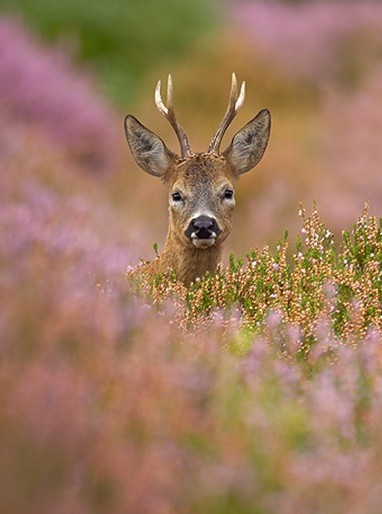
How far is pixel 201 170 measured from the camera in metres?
8.34

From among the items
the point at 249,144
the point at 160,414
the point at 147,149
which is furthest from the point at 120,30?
the point at 160,414

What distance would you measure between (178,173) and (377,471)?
4581 millimetres

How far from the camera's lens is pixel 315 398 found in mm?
4602

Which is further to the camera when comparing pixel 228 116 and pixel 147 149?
pixel 147 149

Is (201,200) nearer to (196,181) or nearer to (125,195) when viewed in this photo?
(196,181)

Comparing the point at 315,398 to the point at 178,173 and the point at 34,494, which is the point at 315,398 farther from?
the point at 178,173

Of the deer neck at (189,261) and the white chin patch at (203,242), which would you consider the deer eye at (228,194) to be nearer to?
the deer neck at (189,261)

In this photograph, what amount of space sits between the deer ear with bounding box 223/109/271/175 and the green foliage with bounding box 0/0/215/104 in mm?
14708

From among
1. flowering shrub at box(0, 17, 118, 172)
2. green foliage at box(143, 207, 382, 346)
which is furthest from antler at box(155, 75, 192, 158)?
flowering shrub at box(0, 17, 118, 172)

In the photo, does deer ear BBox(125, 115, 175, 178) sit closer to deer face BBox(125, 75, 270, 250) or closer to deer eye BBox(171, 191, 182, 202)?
deer face BBox(125, 75, 270, 250)

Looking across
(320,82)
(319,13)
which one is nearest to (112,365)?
(320,82)

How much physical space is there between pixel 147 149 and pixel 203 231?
1.09 m

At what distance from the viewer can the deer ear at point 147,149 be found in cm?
861

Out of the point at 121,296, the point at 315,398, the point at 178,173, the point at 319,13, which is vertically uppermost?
the point at 319,13
